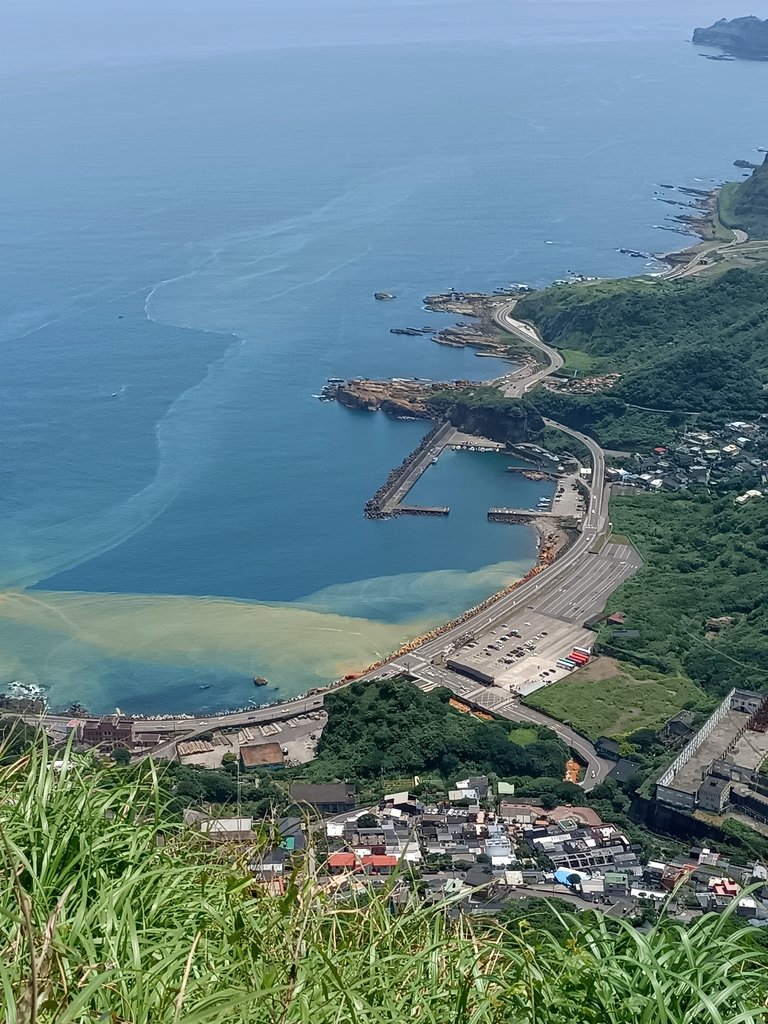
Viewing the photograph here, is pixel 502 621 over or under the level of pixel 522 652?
under

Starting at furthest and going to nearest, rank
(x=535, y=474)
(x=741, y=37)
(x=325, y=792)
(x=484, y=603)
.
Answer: (x=741, y=37), (x=535, y=474), (x=484, y=603), (x=325, y=792)

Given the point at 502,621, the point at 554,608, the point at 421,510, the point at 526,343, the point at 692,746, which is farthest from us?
the point at 526,343

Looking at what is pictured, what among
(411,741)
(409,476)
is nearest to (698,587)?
(411,741)

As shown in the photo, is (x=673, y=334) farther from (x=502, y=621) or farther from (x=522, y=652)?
(x=522, y=652)

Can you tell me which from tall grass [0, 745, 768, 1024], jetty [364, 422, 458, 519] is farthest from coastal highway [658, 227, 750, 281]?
tall grass [0, 745, 768, 1024]

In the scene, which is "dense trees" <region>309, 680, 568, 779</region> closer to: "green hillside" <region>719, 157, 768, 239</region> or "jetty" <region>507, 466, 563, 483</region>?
"jetty" <region>507, 466, 563, 483</region>

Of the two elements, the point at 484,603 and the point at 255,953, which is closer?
the point at 255,953
